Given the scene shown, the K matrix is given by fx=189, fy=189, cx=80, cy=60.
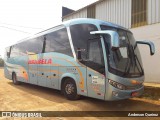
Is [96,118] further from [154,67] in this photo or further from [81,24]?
[154,67]

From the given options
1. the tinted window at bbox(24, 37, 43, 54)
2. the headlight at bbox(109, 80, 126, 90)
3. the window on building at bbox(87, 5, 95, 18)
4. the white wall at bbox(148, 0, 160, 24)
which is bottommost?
the headlight at bbox(109, 80, 126, 90)

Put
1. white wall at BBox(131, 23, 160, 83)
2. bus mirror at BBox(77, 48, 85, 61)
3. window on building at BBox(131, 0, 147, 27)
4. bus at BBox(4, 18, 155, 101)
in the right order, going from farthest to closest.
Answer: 1. window on building at BBox(131, 0, 147, 27)
2. white wall at BBox(131, 23, 160, 83)
3. bus mirror at BBox(77, 48, 85, 61)
4. bus at BBox(4, 18, 155, 101)

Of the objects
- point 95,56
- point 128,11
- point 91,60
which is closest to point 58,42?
point 91,60

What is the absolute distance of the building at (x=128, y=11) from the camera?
1272cm

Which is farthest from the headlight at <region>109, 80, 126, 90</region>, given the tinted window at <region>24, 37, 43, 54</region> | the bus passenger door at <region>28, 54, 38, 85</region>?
the bus passenger door at <region>28, 54, 38, 85</region>

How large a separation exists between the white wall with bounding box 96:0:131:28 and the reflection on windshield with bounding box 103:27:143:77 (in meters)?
7.37

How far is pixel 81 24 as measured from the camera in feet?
25.7

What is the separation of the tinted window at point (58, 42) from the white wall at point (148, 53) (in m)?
6.95

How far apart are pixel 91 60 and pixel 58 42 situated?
99.0 inches

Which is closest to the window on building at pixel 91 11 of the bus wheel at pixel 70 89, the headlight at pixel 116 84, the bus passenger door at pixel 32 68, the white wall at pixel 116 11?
the white wall at pixel 116 11

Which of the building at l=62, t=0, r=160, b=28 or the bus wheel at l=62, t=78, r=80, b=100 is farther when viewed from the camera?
the building at l=62, t=0, r=160, b=28

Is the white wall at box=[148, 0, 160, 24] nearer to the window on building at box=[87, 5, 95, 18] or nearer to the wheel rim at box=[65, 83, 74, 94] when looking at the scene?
the window on building at box=[87, 5, 95, 18]

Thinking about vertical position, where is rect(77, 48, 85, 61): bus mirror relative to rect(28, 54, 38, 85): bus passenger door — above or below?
above

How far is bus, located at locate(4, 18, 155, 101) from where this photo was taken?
21.4ft
